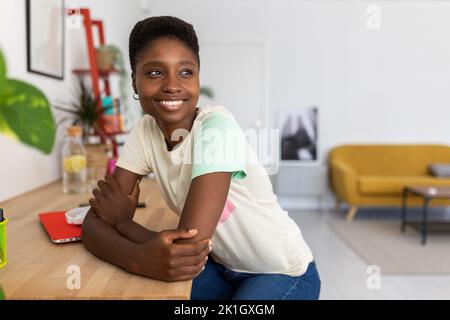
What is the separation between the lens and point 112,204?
3.33ft

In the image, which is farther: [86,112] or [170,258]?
[86,112]

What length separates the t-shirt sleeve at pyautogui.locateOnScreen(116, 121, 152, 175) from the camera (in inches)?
42.8

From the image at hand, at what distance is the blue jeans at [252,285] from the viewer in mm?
975

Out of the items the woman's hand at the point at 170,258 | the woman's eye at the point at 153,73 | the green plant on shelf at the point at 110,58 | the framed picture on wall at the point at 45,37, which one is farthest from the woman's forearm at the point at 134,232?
the green plant on shelf at the point at 110,58

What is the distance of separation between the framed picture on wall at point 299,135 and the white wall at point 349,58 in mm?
95

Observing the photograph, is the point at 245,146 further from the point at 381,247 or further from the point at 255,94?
the point at 255,94

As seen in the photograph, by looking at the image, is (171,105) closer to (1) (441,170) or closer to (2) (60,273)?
(2) (60,273)

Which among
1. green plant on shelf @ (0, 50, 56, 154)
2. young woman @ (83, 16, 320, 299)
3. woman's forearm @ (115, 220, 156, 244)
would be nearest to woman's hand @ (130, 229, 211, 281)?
young woman @ (83, 16, 320, 299)

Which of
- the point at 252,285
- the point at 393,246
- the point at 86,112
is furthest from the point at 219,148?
the point at 393,246

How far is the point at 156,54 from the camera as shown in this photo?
0.91 metres

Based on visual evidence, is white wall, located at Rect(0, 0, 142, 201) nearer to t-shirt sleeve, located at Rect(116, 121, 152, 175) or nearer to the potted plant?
the potted plant

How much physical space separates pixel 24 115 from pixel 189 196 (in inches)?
19.9

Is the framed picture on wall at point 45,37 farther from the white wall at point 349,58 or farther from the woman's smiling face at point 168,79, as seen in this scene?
the white wall at point 349,58
